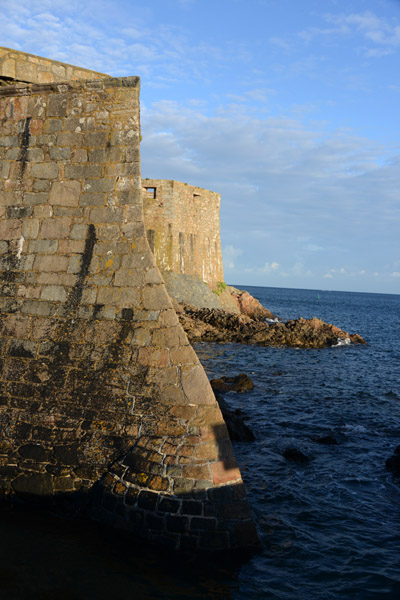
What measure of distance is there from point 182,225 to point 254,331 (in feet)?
33.3

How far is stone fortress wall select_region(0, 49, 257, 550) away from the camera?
5.29 metres

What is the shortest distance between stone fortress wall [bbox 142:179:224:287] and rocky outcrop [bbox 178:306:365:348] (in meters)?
3.95

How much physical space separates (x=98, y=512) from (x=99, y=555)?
18.3 inches

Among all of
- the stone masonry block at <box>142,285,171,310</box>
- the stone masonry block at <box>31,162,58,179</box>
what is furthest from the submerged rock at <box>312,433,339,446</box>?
the stone masonry block at <box>31,162,58,179</box>

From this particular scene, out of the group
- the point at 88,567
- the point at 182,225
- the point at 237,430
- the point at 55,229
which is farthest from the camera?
the point at 182,225

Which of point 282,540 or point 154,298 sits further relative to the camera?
point 282,540

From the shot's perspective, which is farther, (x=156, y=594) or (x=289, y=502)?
(x=289, y=502)

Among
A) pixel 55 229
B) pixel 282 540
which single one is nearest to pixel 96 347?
pixel 55 229

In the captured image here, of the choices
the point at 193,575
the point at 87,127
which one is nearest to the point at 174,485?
the point at 193,575

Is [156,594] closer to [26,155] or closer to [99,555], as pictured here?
[99,555]

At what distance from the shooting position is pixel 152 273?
5895mm

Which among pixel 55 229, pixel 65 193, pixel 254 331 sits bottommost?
pixel 254 331

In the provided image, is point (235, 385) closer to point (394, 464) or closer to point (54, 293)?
point (394, 464)

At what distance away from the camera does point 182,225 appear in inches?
1366
